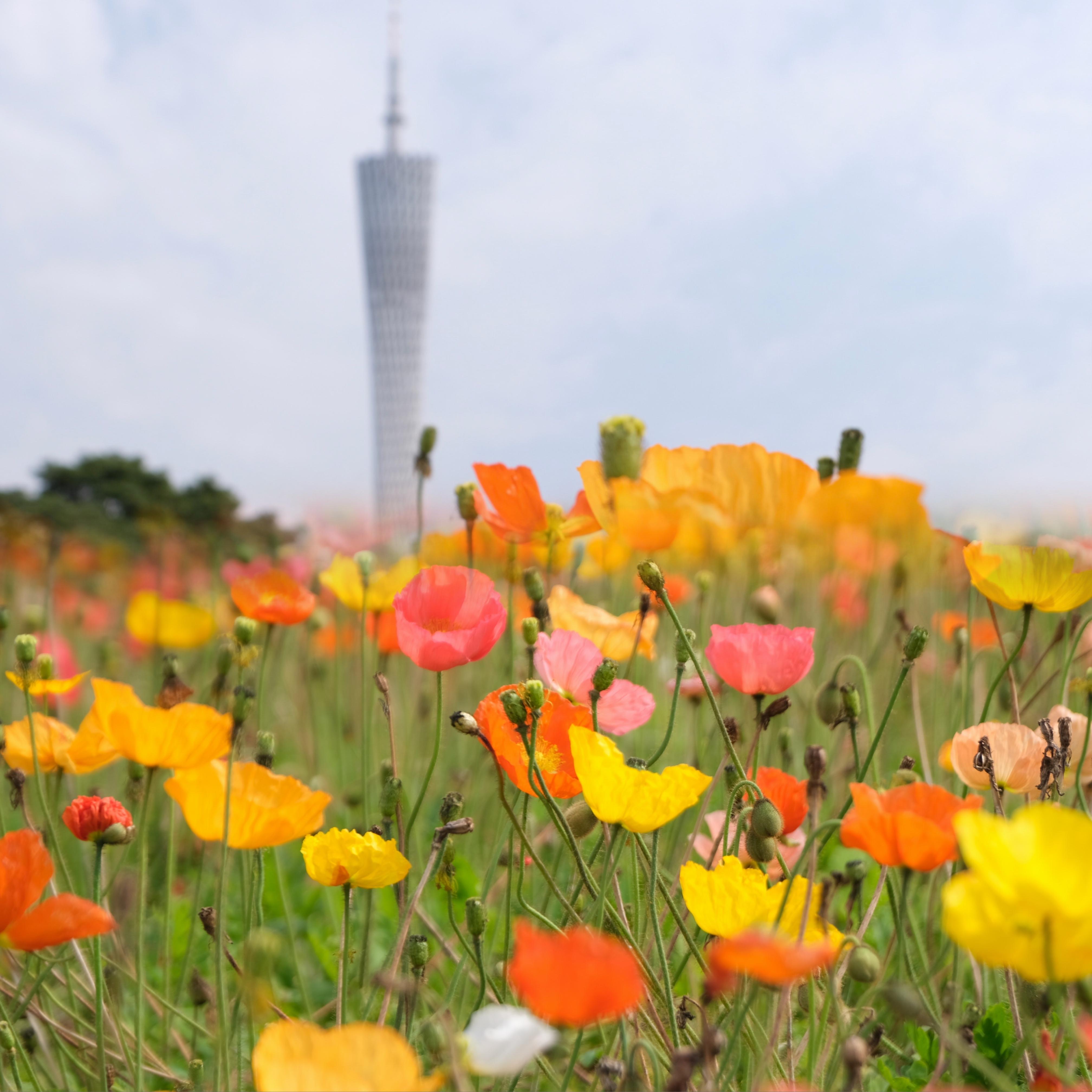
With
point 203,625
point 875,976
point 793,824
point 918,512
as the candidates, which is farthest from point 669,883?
point 203,625

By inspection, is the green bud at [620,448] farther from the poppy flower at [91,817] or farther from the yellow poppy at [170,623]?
the yellow poppy at [170,623]

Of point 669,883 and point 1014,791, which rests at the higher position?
point 1014,791

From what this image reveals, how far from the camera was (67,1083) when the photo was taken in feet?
2.73

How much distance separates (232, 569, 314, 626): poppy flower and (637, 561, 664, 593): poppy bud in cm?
52

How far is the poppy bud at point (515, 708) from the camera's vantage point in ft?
2.16

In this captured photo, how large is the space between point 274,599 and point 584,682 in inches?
17.8

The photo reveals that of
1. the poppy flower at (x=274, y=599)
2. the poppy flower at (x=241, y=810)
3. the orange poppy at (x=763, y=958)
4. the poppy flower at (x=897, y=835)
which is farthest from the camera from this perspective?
the poppy flower at (x=274, y=599)

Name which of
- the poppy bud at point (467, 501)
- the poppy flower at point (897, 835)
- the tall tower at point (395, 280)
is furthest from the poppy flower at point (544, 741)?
the tall tower at point (395, 280)

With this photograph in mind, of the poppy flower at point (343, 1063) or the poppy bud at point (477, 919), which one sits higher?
the poppy flower at point (343, 1063)

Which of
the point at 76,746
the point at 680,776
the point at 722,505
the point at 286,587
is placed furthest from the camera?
the point at 286,587

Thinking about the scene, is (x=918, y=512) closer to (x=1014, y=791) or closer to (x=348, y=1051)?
(x=1014, y=791)

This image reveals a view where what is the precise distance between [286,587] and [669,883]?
60 centimetres

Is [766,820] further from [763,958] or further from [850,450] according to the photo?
[850,450]

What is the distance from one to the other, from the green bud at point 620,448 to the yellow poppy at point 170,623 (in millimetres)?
882
